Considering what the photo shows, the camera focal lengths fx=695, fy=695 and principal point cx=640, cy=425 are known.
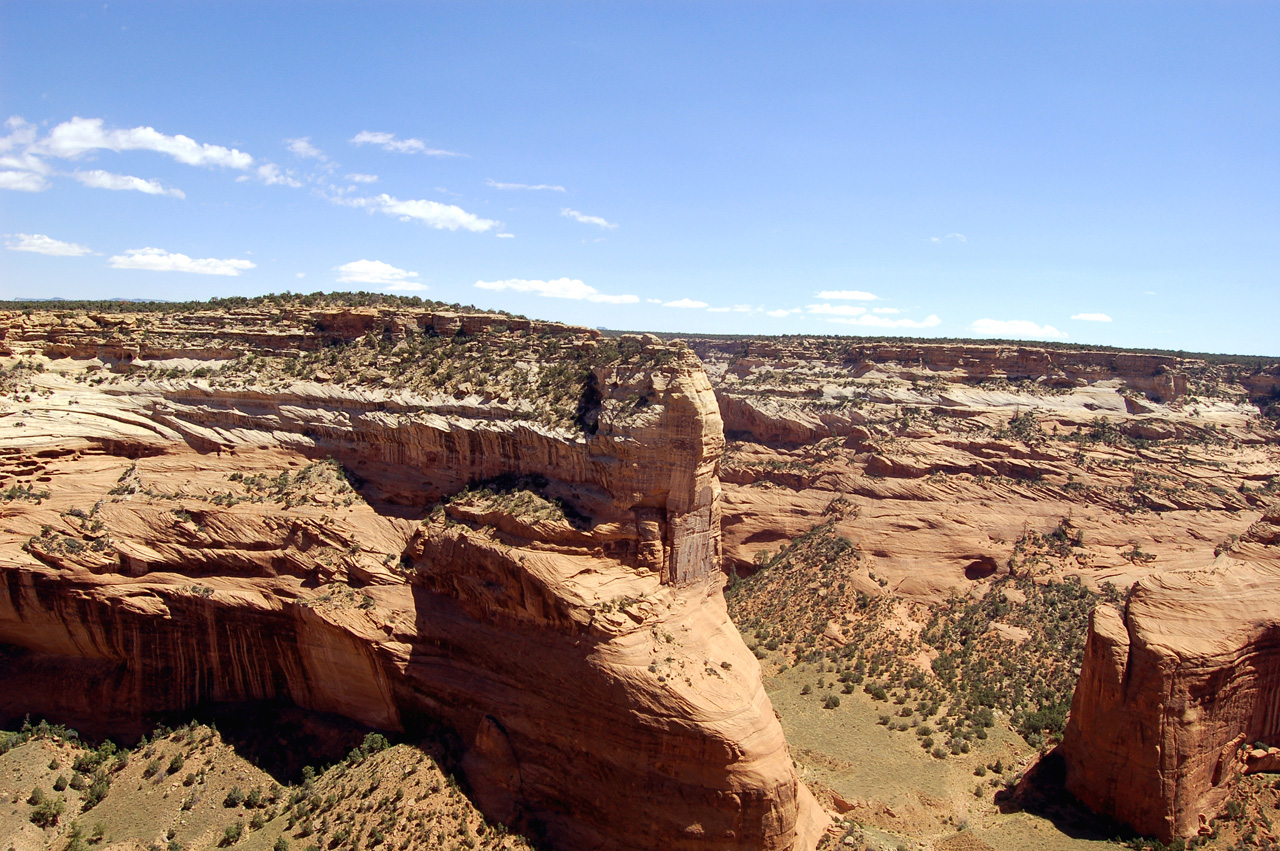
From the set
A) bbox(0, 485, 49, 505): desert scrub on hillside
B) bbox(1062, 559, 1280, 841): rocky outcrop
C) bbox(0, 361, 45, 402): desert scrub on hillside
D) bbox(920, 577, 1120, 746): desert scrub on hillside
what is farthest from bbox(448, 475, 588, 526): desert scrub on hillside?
bbox(920, 577, 1120, 746): desert scrub on hillside

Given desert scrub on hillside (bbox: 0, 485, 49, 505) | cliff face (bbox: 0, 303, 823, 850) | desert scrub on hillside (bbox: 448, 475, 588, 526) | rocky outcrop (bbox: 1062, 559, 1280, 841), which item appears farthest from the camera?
desert scrub on hillside (bbox: 0, 485, 49, 505)

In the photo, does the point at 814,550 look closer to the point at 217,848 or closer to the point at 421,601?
the point at 421,601

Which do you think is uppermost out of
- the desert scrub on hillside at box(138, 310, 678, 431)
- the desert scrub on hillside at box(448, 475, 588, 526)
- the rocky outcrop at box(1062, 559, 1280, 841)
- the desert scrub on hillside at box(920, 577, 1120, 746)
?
the desert scrub on hillside at box(138, 310, 678, 431)

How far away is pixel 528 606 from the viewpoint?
21562mm

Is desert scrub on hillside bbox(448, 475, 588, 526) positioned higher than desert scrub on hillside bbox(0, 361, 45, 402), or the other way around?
desert scrub on hillside bbox(0, 361, 45, 402)

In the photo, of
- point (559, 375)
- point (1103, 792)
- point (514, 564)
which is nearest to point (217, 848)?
point (514, 564)

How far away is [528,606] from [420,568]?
4.84 meters

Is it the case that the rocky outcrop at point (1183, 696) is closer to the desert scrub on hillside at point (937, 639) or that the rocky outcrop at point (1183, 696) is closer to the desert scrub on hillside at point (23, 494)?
the desert scrub on hillside at point (937, 639)

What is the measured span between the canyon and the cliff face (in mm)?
97

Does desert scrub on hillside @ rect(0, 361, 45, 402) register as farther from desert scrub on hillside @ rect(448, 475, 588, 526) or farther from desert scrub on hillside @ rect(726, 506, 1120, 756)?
desert scrub on hillside @ rect(726, 506, 1120, 756)

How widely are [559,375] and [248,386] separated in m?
12.5

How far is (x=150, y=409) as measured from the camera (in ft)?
90.3

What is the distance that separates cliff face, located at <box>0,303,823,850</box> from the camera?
Result: 19484 mm

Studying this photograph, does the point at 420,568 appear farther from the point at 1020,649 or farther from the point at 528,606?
the point at 1020,649
